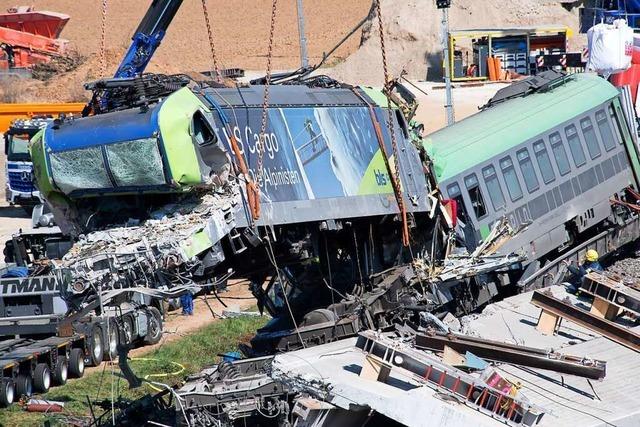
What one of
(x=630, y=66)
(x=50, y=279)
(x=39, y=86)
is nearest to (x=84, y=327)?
(x=50, y=279)

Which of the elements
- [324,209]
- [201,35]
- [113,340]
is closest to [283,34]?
[201,35]

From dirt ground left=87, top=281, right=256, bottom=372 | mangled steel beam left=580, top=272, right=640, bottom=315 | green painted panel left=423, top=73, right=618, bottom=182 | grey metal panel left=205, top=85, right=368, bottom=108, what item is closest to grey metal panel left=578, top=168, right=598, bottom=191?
green painted panel left=423, top=73, right=618, bottom=182

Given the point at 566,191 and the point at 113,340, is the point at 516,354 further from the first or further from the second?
the point at 113,340

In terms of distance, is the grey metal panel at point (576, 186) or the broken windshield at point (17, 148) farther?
the broken windshield at point (17, 148)

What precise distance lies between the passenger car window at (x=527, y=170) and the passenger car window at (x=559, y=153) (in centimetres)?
79

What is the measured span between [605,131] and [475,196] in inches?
175

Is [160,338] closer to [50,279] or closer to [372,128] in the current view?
[50,279]

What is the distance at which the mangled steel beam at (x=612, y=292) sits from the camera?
17.5 meters

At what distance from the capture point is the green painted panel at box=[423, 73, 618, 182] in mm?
21188

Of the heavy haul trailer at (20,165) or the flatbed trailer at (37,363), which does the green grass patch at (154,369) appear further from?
the heavy haul trailer at (20,165)

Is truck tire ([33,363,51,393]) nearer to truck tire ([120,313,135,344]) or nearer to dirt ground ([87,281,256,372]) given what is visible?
truck tire ([120,313,135,344])

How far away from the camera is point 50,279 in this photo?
75.6ft

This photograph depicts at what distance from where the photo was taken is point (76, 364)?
21484 mm

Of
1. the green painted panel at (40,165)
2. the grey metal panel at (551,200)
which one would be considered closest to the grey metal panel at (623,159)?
the grey metal panel at (551,200)
